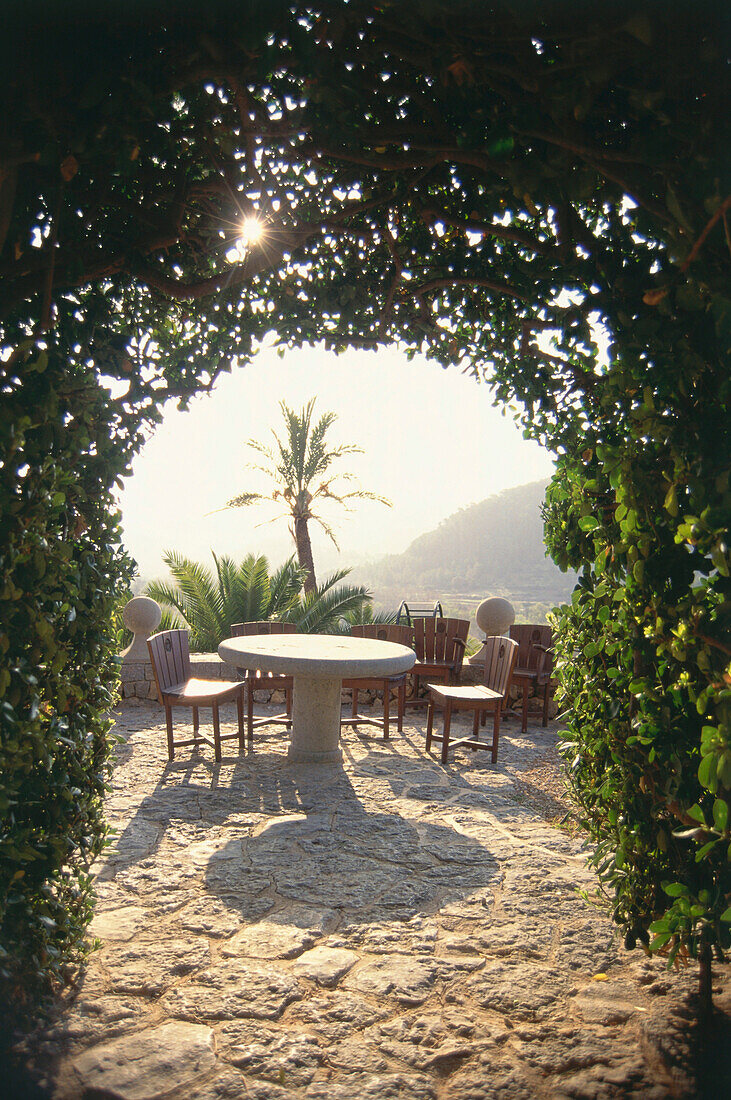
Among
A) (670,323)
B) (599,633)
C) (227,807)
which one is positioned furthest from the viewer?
(227,807)

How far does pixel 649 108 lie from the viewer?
1603mm

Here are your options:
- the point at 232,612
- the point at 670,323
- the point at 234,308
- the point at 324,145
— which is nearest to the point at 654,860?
the point at 670,323

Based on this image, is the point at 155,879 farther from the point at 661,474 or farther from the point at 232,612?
the point at 232,612

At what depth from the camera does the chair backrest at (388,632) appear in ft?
23.9

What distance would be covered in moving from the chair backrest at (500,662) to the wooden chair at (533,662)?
0.74 metres

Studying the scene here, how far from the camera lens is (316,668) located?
16.2ft

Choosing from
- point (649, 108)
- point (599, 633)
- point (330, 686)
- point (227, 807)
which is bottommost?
point (227, 807)

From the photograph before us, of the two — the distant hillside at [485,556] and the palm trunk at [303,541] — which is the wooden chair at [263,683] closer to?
the palm trunk at [303,541]

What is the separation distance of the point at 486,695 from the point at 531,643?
2.08 metres

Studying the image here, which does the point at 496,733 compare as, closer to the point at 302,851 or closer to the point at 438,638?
the point at 438,638

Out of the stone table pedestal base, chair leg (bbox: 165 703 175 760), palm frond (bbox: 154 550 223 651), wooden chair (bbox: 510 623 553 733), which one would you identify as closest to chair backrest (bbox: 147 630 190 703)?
chair leg (bbox: 165 703 175 760)

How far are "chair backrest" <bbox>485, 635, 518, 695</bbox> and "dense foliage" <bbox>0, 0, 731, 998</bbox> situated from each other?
274 centimetres

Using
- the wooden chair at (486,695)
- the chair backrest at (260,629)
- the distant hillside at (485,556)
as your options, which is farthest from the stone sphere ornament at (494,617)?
the distant hillside at (485,556)

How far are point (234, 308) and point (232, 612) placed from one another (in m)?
7.46
